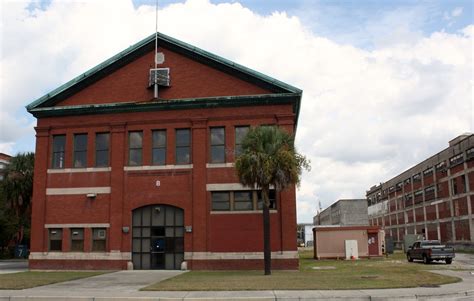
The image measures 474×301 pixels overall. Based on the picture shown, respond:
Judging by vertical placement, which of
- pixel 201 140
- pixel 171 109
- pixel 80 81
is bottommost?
pixel 201 140

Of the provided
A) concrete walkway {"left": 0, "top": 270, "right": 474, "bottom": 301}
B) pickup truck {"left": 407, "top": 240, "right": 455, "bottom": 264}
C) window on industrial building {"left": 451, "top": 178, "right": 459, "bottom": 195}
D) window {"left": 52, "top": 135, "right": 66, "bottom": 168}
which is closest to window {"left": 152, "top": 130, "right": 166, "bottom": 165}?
window {"left": 52, "top": 135, "right": 66, "bottom": 168}

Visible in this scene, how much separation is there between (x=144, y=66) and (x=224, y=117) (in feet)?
22.0

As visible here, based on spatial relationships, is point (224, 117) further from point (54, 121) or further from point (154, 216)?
point (54, 121)

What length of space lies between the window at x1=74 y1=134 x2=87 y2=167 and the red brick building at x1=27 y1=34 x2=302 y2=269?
0.24 ft

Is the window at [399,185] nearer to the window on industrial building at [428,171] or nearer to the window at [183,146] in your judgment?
the window on industrial building at [428,171]

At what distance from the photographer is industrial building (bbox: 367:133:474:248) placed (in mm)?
61750

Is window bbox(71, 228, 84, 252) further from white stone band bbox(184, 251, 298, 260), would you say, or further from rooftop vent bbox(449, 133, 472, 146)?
rooftop vent bbox(449, 133, 472, 146)

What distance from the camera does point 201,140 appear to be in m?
31.5

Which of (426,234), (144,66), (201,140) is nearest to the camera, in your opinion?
(201,140)

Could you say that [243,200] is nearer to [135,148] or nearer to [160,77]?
[135,148]

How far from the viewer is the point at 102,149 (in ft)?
108

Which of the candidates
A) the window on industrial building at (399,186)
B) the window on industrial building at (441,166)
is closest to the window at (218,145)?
the window on industrial building at (441,166)

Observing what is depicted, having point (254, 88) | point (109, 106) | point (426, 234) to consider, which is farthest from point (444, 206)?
point (109, 106)

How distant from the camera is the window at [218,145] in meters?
31.5
